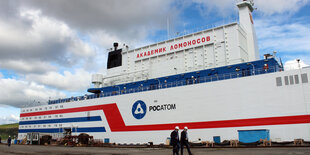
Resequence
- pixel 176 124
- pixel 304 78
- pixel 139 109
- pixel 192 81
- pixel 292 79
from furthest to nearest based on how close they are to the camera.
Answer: pixel 139 109
pixel 192 81
pixel 176 124
pixel 292 79
pixel 304 78

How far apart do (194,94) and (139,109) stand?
19.7 feet

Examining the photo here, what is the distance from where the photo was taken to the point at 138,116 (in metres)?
23.0

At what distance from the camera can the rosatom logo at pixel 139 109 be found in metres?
22.7

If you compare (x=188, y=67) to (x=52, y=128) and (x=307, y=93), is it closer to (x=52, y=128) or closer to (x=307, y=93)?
(x=307, y=93)

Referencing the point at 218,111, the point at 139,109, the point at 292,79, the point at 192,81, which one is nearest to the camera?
the point at 292,79

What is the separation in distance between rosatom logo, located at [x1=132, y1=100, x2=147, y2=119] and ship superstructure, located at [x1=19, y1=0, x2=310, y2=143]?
0.10 m

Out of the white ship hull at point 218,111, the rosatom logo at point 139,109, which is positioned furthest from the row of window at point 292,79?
the rosatom logo at point 139,109

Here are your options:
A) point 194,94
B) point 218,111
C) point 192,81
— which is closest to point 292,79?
point 218,111

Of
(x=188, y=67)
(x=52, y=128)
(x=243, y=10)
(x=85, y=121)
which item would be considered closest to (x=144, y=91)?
(x=188, y=67)

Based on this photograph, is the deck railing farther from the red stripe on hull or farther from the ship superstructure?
the red stripe on hull

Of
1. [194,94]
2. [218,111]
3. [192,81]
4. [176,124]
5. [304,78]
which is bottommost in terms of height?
[176,124]

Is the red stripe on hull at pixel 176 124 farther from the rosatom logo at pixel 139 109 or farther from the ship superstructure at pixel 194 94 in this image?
the rosatom logo at pixel 139 109

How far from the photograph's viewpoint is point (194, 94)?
65.3ft

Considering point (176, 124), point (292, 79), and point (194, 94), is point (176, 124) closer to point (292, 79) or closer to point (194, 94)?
point (194, 94)
